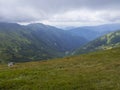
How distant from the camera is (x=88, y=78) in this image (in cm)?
2938

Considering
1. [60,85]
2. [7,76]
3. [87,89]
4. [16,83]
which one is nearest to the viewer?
[87,89]

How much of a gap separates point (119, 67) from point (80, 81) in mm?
10231

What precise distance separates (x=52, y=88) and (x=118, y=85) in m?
6.66

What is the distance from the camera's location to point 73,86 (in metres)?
25.4

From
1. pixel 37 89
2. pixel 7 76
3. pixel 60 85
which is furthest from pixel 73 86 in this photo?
pixel 7 76

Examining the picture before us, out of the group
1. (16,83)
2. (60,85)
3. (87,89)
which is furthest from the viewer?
(16,83)

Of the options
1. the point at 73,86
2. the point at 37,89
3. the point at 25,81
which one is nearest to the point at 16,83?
the point at 25,81

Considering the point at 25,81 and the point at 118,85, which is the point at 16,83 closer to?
the point at 25,81

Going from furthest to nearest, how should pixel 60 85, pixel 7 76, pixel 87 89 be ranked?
pixel 7 76
pixel 60 85
pixel 87 89

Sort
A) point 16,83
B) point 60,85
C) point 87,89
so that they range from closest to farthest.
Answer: point 87,89
point 60,85
point 16,83

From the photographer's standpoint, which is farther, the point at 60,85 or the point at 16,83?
the point at 16,83

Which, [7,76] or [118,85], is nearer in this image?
[118,85]

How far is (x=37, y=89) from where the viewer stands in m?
25.2

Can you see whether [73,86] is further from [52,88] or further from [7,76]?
[7,76]
